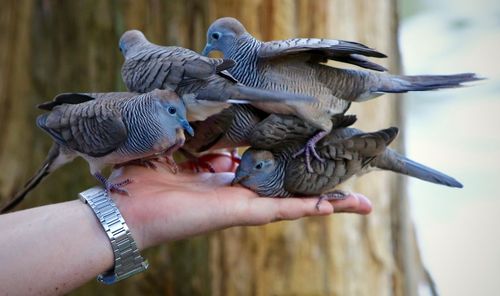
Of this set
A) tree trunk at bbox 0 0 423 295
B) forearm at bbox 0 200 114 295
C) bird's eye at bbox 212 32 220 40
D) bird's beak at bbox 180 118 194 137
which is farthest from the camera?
tree trunk at bbox 0 0 423 295

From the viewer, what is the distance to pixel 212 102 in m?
1.42

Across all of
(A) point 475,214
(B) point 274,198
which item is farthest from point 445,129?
(B) point 274,198

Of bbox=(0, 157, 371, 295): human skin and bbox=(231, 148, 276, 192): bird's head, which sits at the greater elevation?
bbox=(231, 148, 276, 192): bird's head

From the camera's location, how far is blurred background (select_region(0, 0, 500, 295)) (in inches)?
82.5

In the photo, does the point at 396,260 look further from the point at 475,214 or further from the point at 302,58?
the point at 302,58

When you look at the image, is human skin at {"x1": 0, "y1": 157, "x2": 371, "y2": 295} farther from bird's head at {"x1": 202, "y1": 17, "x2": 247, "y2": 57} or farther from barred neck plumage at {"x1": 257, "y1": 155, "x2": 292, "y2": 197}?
bird's head at {"x1": 202, "y1": 17, "x2": 247, "y2": 57}

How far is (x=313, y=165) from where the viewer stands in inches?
61.2

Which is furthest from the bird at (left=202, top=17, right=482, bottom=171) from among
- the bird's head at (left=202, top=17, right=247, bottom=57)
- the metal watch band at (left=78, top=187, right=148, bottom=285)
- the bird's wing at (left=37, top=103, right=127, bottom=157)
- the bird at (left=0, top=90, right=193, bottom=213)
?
the metal watch band at (left=78, top=187, right=148, bottom=285)

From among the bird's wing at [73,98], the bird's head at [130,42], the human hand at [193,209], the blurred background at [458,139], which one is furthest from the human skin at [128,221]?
the blurred background at [458,139]

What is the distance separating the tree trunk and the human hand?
541 millimetres

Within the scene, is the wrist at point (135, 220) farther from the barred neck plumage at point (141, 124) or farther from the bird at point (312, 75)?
the bird at point (312, 75)

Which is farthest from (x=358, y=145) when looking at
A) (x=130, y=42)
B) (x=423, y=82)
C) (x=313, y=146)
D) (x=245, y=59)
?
(x=130, y=42)

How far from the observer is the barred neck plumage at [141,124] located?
1442 millimetres

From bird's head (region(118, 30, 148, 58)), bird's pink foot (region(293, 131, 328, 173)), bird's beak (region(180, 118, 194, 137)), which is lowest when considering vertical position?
bird's pink foot (region(293, 131, 328, 173))
